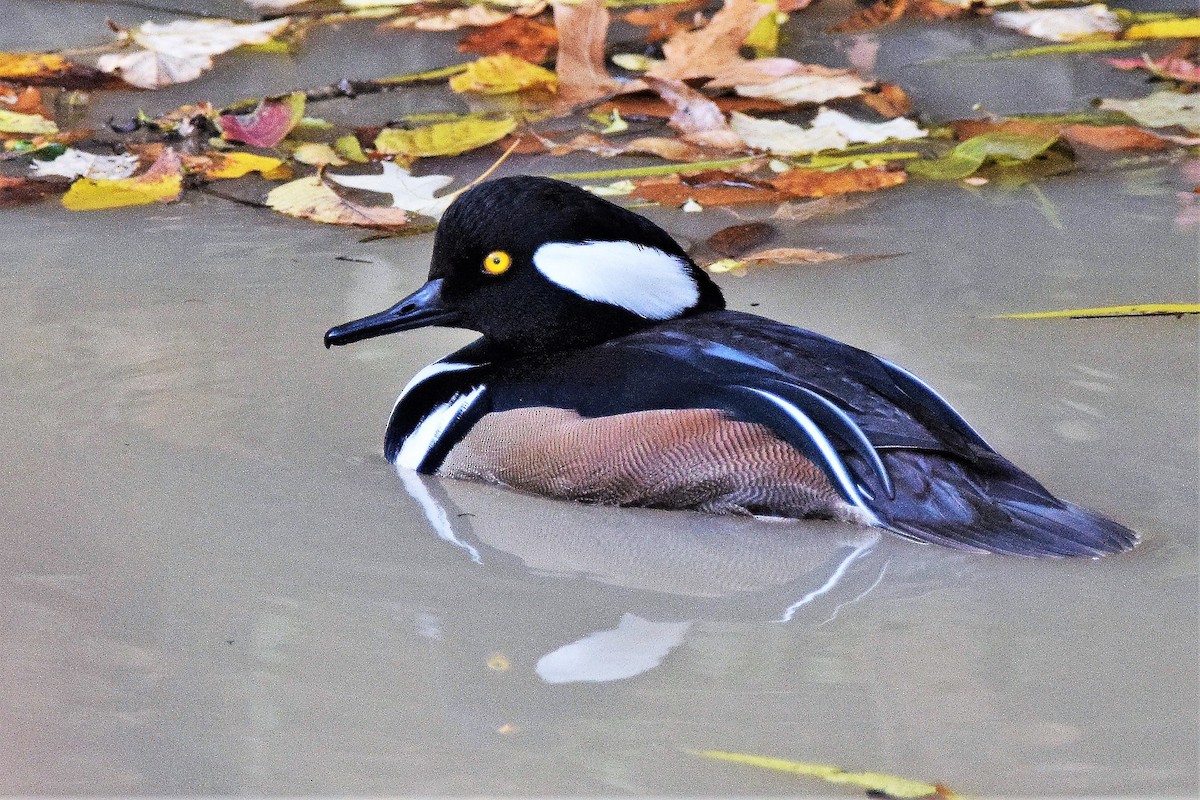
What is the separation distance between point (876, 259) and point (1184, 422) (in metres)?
1.24

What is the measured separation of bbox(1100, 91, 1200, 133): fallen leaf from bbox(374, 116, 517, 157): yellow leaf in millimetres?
2241

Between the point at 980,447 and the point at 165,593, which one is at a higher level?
the point at 980,447

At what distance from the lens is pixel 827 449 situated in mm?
2881

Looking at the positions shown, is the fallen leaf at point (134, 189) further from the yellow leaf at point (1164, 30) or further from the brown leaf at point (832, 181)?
the yellow leaf at point (1164, 30)

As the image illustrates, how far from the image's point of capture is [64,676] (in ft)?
8.00

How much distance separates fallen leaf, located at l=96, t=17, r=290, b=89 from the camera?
604cm

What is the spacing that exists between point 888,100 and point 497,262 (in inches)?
113

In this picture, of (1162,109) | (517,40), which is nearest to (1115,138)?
(1162,109)

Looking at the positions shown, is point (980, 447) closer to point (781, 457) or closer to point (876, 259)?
point (781, 457)

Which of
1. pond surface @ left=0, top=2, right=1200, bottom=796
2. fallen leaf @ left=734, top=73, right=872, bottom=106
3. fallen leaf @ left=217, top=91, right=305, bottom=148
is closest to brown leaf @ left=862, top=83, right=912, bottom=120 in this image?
fallen leaf @ left=734, top=73, right=872, bottom=106

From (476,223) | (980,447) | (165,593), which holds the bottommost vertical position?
(165,593)

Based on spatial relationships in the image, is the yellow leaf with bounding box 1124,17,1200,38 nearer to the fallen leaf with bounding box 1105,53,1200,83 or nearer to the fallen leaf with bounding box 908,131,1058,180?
the fallen leaf with bounding box 1105,53,1200,83

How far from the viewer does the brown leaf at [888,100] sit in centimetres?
575

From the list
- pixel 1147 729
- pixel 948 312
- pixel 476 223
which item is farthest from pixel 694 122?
pixel 1147 729
